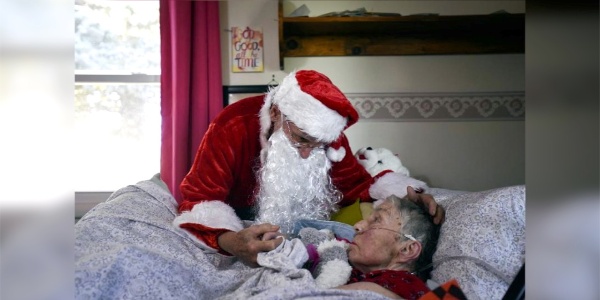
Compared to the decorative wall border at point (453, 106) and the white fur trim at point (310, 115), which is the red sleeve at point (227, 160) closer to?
the white fur trim at point (310, 115)

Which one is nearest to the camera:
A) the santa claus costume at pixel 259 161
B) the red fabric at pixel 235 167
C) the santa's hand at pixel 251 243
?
the santa's hand at pixel 251 243

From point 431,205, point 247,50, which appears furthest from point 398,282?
point 247,50

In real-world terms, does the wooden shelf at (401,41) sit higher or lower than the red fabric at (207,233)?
higher

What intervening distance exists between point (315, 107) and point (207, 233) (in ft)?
1.51

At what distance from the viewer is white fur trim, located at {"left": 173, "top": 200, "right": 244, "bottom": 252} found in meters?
1.59

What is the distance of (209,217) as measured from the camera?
1613 mm

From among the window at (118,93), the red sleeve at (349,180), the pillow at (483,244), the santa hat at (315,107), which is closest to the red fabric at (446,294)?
the pillow at (483,244)

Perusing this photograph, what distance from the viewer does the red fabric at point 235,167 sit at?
1781 millimetres

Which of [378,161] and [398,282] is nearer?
[398,282]

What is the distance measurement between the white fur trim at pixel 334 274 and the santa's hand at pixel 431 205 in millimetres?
345

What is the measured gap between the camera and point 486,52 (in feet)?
9.04

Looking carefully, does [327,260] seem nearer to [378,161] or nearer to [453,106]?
[378,161]

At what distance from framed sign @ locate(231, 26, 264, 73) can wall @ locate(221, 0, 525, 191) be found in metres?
0.03

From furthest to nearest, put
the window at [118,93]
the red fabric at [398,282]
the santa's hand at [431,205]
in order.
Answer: the window at [118,93] < the santa's hand at [431,205] < the red fabric at [398,282]
